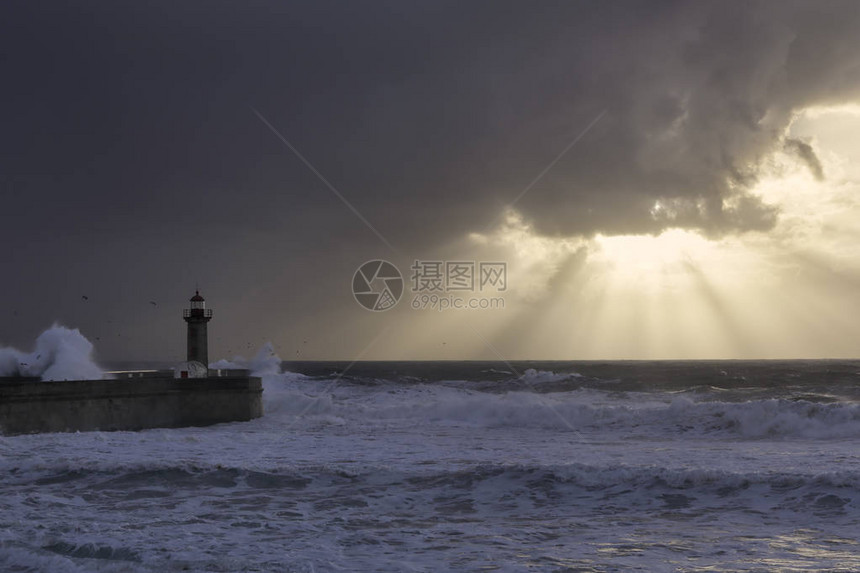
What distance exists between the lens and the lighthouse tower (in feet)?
91.2

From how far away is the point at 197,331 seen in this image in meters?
27.9

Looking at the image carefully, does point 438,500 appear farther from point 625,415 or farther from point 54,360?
point 54,360

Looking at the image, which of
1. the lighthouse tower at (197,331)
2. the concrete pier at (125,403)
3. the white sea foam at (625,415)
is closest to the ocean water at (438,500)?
the white sea foam at (625,415)

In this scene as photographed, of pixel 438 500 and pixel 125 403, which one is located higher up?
pixel 125 403

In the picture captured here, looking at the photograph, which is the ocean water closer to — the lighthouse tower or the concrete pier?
the concrete pier

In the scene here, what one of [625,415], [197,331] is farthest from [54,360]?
[625,415]

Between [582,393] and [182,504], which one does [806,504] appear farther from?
[582,393]

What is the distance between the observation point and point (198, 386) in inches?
931

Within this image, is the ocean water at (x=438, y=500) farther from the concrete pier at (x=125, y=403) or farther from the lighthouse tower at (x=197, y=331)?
the lighthouse tower at (x=197, y=331)

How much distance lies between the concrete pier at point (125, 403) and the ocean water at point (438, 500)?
996mm

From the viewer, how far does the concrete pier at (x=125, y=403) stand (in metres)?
19.7

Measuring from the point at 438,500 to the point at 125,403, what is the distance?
14.1m

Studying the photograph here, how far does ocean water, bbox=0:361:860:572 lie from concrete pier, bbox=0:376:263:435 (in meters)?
1.00

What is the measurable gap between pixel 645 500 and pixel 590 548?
3.09 metres
